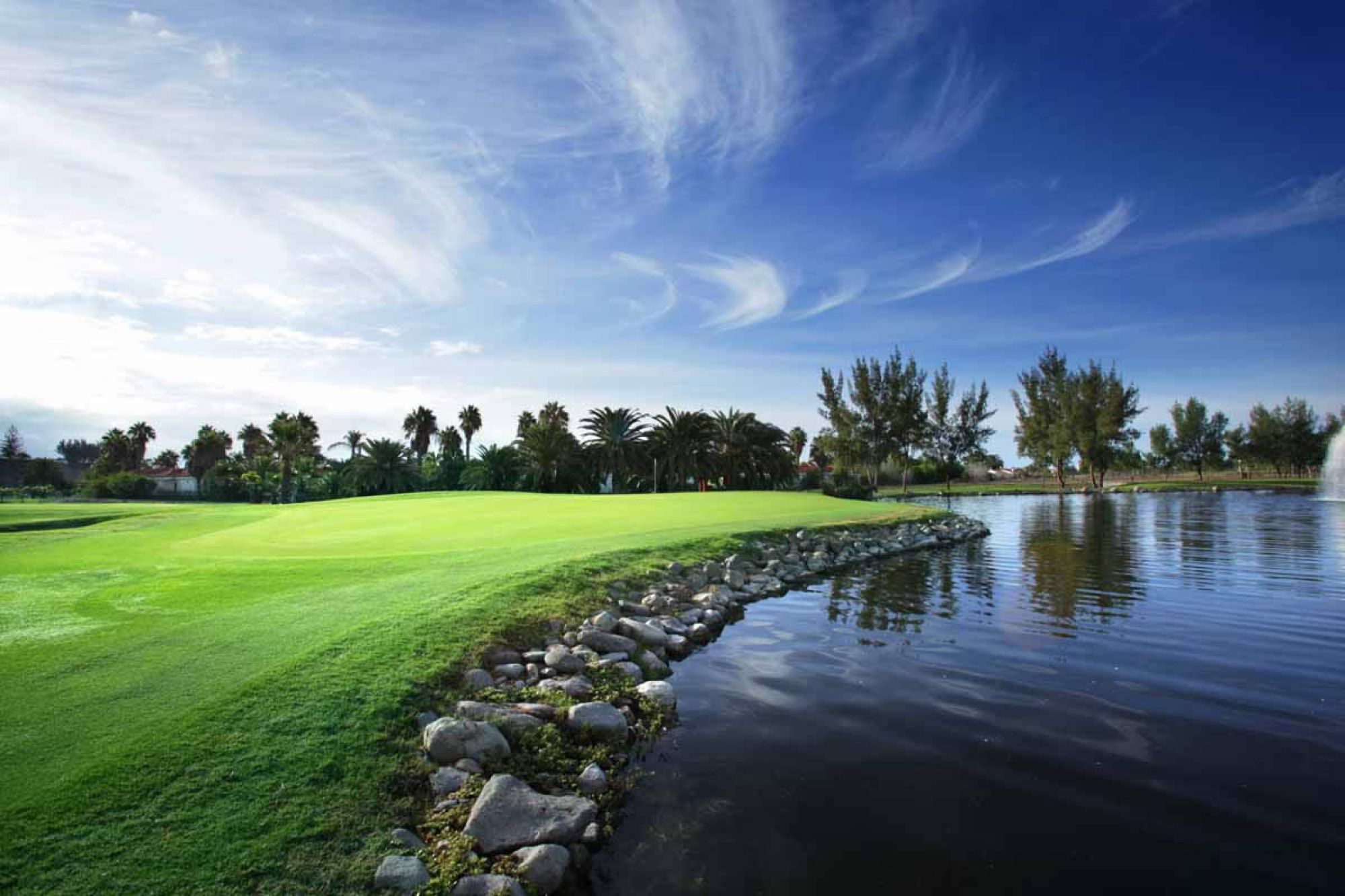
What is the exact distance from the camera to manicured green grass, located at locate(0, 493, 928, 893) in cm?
402

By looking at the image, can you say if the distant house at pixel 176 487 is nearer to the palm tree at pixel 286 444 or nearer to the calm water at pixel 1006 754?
the palm tree at pixel 286 444

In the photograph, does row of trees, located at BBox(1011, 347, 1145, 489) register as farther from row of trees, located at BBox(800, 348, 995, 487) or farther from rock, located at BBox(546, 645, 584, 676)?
rock, located at BBox(546, 645, 584, 676)

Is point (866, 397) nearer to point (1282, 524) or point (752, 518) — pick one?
point (1282, 524)

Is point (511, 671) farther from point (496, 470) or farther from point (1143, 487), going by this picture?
point (1143, 487)

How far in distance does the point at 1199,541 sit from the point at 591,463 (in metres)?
50.9

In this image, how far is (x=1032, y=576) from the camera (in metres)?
16.5

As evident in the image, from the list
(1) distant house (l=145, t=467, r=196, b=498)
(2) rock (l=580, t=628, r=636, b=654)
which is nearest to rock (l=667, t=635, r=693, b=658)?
(2) rock (l=580, t=628, r=636, b=654)

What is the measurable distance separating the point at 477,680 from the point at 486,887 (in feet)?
9.94

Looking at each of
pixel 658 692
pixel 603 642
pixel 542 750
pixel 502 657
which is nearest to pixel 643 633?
pixel 603 642

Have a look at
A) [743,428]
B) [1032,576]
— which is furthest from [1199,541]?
[743,428]

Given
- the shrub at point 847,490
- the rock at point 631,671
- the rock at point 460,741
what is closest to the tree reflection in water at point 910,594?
the rock at point 631,671

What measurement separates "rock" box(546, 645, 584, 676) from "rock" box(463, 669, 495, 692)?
0.85 m

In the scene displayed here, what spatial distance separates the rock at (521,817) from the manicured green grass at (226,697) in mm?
651

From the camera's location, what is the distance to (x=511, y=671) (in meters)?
7.48
